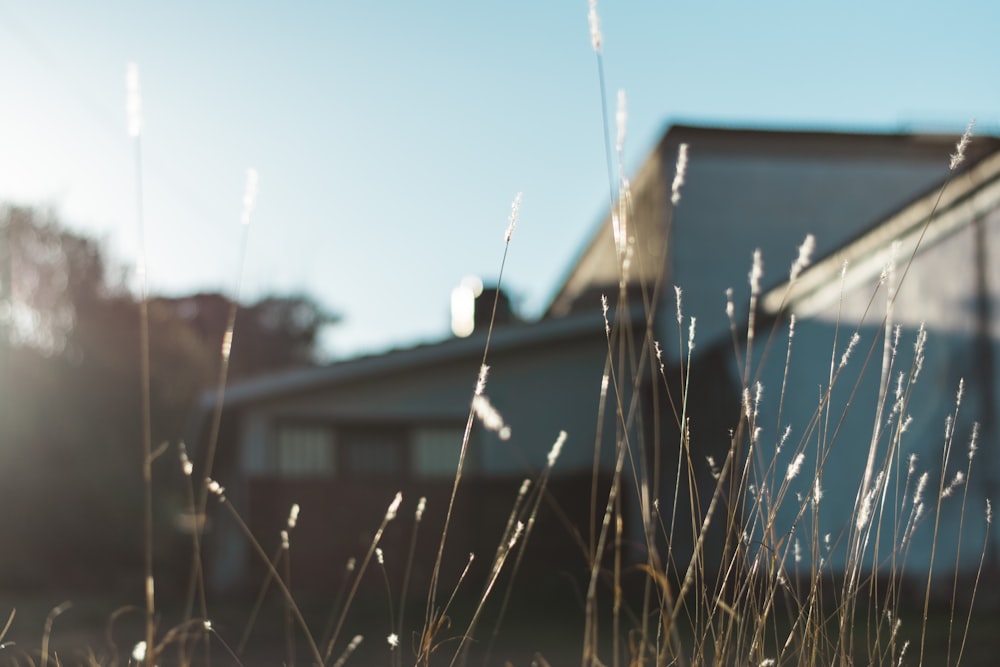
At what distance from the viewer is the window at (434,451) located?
11844 millimetres

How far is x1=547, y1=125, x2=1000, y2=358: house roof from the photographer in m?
12.0

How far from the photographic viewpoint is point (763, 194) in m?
12.3

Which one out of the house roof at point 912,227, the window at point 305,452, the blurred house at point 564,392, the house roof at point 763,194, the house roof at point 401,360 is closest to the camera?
the house roof at point 912,227

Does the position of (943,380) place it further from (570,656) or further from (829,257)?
(570,656)

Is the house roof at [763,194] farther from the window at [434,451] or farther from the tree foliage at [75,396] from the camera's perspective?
the tree foliage at [75,396]

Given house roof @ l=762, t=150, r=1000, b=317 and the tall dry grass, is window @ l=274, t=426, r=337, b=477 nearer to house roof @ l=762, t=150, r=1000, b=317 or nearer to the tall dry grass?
the tall dry grass

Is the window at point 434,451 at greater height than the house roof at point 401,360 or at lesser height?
lesser

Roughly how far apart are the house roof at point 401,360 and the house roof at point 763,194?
1010 mm

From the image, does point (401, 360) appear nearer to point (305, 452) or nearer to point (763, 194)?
point (305, 452)

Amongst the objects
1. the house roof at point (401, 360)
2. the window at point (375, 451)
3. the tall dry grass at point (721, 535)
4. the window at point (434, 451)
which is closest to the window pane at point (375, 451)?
the window at point (375, 451)

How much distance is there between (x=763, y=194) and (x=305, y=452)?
247 inches

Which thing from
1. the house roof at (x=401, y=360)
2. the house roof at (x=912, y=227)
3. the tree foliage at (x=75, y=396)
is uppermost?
the house roof at (x=912, y=227)

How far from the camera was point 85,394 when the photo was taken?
1595 centimetres

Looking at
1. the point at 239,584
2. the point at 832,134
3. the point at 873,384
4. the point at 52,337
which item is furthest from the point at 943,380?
the point at 52,337
